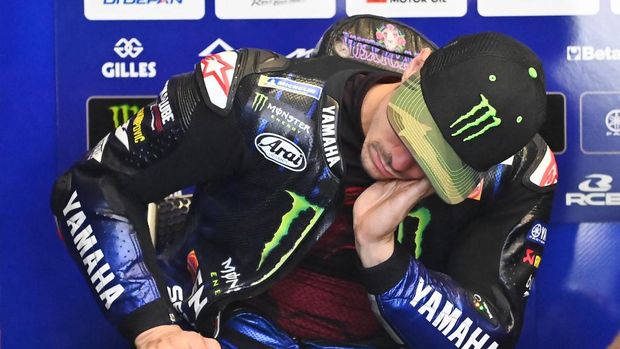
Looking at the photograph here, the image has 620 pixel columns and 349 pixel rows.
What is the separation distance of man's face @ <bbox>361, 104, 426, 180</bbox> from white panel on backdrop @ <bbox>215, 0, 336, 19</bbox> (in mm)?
657

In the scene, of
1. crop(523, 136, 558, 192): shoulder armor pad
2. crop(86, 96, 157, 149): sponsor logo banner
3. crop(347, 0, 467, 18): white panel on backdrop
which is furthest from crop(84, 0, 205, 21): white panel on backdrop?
crop(523, 136, 558, 192): shoulder armor pad

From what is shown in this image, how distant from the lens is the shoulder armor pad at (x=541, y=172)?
55.8 inches

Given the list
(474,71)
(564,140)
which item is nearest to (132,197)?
(474,71)

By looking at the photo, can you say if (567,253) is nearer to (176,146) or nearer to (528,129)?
(528,129)

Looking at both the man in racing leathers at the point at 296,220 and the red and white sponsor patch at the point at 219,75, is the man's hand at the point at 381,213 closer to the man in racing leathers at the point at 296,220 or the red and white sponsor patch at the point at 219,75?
the man in racing leathers at the point at 296,220

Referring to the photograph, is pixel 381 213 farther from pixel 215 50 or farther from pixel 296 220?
pixel 215 50

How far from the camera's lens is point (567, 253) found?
74.5 inches

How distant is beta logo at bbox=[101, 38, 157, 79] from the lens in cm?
186

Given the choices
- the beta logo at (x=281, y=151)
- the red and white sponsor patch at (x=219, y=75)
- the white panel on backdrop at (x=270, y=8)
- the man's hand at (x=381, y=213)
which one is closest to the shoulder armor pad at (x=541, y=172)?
the man's hand at (x=381, y=213)

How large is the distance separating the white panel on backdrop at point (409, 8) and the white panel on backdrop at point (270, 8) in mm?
51

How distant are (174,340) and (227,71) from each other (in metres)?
0.36

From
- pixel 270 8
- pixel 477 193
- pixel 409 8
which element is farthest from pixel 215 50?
pixel 477 193

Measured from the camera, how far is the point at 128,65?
6.11 feet

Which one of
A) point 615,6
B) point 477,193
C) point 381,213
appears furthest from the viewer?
point 615,6
